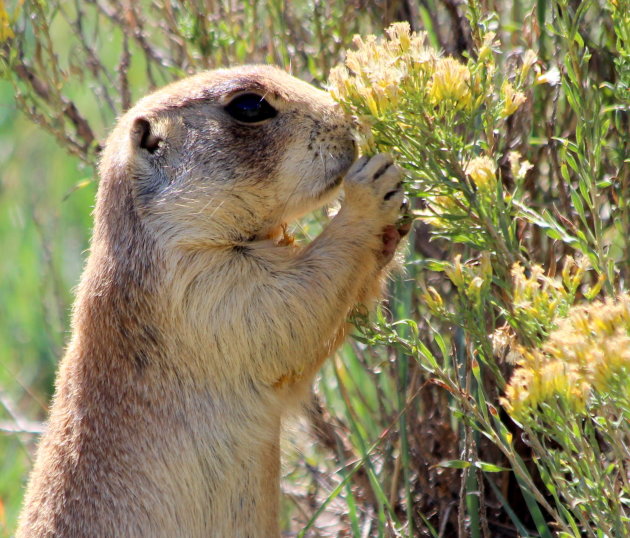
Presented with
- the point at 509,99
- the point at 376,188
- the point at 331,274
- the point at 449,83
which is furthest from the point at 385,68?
the point at 331,274

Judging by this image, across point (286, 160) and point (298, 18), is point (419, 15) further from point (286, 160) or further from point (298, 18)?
point (286, 160)

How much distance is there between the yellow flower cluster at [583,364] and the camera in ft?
5.78

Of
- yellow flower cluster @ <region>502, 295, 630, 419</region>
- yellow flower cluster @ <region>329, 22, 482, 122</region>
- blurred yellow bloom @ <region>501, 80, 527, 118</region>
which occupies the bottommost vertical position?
yellow flower cluster @ <region>502, 295, 630, 419</region>

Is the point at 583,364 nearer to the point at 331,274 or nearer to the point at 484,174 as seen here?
the point at 484,174

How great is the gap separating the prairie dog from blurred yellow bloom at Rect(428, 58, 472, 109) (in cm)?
50

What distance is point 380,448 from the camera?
11.4 ft

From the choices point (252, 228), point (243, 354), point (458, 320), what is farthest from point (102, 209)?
point (458, 320)

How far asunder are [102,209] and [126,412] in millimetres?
669

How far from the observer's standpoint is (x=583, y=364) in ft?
5.93

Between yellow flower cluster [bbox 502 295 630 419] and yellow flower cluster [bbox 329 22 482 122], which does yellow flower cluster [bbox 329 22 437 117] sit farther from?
yellow flower cluster [bbox 502 295 630 419]

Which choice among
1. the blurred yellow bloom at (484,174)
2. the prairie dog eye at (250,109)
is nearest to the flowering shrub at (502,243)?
the blurred yellow bloom at (484,174)

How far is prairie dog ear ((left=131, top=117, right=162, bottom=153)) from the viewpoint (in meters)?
2.99

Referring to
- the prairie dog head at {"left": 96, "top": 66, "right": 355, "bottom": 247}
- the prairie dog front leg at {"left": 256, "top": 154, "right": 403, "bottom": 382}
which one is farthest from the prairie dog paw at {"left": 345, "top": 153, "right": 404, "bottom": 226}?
the prairie dog head at {"left": 96, "top": 66, "right": 355, "bottom": 247}

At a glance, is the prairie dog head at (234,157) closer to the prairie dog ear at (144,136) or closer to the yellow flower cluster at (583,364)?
the prairie dog ear at (144,136)
